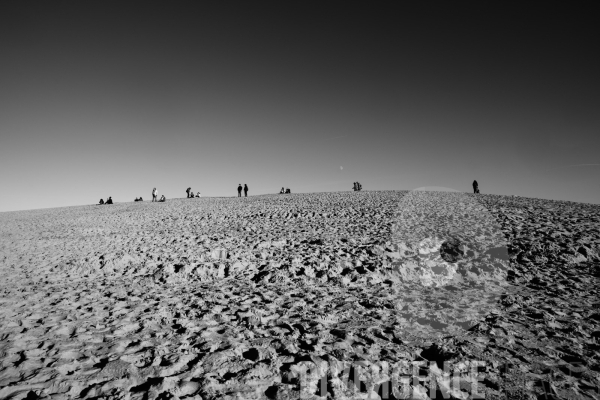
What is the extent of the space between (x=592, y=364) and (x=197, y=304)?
874cm

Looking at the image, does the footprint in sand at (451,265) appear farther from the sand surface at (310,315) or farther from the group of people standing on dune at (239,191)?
the group of people standing on dune at (239,191)

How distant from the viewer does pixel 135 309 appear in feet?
24.2

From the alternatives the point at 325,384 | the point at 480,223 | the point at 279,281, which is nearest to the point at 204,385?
the point at 325,384

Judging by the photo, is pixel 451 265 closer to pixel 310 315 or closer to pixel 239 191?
pixel 310 315

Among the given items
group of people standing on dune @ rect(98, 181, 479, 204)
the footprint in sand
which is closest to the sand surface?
the footprint in sand

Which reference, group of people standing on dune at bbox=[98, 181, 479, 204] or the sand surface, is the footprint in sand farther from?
group of people standing on dune at bbox=[98, 181, 479, 204]

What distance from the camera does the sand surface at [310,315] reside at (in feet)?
14.5

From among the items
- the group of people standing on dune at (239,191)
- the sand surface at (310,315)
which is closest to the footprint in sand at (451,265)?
the sand surface at (310,315)

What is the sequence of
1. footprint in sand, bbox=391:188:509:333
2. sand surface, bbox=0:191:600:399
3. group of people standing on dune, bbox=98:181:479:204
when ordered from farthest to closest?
1. group of people standing on dune, bbox=98:181:479:204
2. footprint in sand, bbox=391:188:509:333
3. sand surface, bbox=0:191:600:399

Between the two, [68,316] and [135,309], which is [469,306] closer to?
[135,309]

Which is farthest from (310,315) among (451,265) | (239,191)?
(239,191)

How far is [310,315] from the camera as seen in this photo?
23.0 ft

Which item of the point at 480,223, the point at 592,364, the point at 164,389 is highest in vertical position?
the point at 480,223

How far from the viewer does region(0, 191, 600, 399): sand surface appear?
4434 mm
